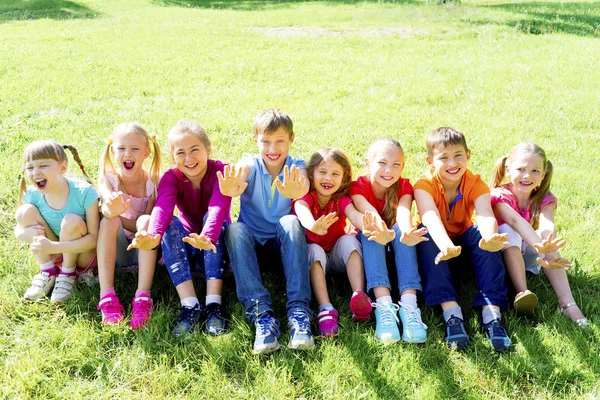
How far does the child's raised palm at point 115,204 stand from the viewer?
3.42m

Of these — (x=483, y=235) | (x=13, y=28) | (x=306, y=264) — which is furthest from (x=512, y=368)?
(x=13, y=28)

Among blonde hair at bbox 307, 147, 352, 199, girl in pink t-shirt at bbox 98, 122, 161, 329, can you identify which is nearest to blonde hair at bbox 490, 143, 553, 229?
blonde hair at bbox 307, 147, 352, 199

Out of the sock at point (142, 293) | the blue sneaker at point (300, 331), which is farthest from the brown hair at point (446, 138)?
the sock at point (142, 293)

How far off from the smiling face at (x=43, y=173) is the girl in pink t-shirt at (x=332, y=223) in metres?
1.64

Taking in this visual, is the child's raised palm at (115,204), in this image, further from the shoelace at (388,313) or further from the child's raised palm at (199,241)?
the shoelace at (388,313)

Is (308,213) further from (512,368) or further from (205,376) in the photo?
(512,368)

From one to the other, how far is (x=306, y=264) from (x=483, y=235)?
1154 millimetres

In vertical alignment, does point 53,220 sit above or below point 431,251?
above

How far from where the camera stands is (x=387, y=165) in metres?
3.66

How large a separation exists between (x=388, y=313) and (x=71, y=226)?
2.14 m

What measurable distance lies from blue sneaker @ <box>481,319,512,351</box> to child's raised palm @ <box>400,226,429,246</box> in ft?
2.17

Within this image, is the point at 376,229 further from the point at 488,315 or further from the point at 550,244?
the point at 550,244

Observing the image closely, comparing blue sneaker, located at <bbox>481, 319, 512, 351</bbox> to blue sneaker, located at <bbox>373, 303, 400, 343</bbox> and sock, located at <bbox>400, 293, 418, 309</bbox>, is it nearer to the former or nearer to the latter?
sock, located at <bbox>400, 293, 418, 309</bbox>

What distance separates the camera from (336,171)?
Answer: 3693 millimetres
